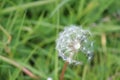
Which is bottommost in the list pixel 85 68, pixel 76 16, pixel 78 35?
pixel 85 68

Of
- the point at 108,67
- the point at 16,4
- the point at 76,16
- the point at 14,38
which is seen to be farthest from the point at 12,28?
the point at 108,67

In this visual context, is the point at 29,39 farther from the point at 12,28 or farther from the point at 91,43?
the point at 91,43

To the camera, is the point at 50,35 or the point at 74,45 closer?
the point at 74,45

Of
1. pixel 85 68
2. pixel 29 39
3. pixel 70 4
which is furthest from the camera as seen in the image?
pixel 70 4

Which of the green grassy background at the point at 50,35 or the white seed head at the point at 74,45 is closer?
the white seed head at the point at 74,45
